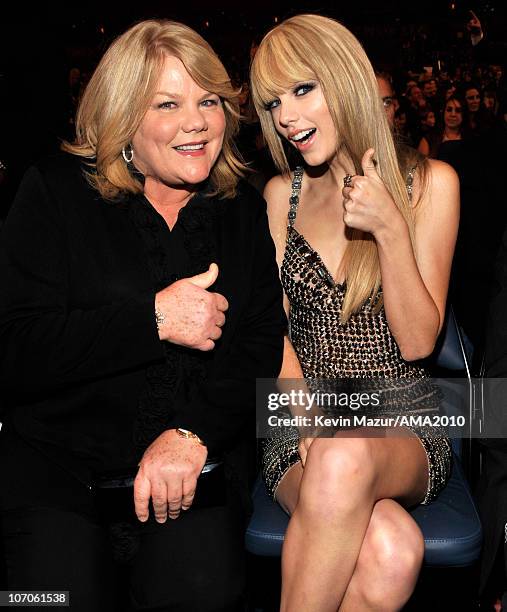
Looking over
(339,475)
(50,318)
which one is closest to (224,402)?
(339,475)

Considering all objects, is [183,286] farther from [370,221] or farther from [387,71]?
[387,71]

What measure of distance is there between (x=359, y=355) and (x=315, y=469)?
0.60 m

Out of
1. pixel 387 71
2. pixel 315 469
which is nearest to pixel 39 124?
pixel 387 71

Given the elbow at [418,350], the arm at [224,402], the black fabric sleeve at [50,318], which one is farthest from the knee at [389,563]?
the black fabric sleeve at [50,318]

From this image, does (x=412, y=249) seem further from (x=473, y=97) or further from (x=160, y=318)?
(x=473, y=97)

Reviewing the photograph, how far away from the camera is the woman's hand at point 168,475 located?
6.64ft

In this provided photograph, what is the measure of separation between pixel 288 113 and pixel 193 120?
1.32 ft

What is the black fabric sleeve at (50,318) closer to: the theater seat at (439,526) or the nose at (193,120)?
the nose at (193,120)

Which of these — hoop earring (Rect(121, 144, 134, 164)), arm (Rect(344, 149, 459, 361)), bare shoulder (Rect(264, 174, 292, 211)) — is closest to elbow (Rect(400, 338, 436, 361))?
arm (Rect(344, 149, 459, 361))

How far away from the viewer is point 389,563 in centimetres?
199

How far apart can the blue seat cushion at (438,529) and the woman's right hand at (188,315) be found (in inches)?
22.0

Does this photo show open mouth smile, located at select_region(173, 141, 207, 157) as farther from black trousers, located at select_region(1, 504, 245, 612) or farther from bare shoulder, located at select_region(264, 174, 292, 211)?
black trousers, located at select_region(1, 504, 245, 612)

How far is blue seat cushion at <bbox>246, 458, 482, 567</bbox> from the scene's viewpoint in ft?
7.09

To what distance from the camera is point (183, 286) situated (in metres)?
2.02
